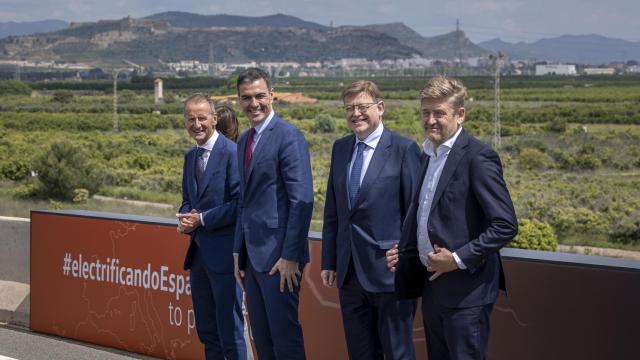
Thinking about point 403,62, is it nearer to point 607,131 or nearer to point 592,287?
point 607,131

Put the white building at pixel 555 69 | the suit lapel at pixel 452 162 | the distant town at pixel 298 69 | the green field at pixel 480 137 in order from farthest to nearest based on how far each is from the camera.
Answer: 1. the white building at pixel 555 69
2. the distant town at pixel 298 69
3. the green field at pixel 480 137
4. the suit lapel at pixel 452 162

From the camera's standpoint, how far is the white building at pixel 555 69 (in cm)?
13012

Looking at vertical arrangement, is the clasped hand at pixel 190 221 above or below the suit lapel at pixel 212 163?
below

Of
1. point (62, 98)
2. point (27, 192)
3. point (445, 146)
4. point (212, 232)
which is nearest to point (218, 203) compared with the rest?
point (212, 232)

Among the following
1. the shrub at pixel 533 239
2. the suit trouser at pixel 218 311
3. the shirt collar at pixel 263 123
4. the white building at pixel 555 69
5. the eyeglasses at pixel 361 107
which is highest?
the white building at pixel 555 69

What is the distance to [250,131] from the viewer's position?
4.79 meters

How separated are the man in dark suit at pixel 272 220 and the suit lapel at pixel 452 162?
0.93 meters

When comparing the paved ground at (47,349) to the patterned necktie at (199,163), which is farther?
the paved ground at (47,349)

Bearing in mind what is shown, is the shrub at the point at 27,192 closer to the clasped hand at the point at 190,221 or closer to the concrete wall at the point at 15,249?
the concrete wall at the point at 15,249

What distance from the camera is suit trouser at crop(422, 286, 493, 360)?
3703 millimetres

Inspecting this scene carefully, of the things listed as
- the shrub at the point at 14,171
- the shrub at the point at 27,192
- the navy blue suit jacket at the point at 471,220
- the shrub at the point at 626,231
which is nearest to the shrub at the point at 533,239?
the navy blue suit jacket at the point at 471,220

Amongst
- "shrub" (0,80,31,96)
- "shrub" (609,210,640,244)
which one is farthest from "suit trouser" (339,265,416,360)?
"shrub" (0,80,31,96)

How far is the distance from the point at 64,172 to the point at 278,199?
23464 mm

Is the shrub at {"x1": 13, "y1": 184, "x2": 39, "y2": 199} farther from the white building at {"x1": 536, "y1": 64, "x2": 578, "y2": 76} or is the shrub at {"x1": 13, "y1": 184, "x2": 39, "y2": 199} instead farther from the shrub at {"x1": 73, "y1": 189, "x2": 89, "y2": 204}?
the white building at {"x1": 536, "y1": 64, "x2": 578, "y2": 76}
